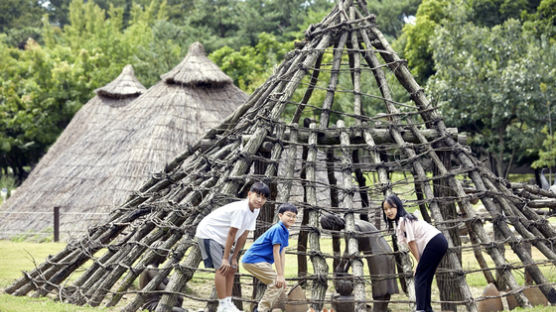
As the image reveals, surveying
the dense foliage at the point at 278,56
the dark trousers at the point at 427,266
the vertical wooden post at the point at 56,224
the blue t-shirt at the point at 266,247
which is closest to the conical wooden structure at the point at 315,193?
the dark trousers at the point at 427,266

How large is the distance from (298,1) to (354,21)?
32.2 m

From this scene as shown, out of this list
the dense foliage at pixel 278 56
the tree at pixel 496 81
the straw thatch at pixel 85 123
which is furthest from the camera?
the dense foliage at pixel 278 56

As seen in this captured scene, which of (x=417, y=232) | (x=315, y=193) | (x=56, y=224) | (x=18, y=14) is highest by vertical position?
Answer: (x=18, y=14)

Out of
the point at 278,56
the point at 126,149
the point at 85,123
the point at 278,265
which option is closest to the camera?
the point at 278,265

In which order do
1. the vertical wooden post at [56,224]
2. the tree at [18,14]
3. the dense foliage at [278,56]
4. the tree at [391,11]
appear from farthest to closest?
the tree at [18,14] → the tree at [391,11] → the dense foliage at [278,56] → the vertical wooden post at [56,224]

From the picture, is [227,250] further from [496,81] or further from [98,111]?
[496,81]

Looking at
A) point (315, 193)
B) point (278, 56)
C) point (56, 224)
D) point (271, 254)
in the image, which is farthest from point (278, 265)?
point (278, 56)

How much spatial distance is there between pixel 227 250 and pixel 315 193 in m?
2.31

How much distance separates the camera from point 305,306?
7996mm

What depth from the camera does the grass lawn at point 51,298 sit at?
8188 mm

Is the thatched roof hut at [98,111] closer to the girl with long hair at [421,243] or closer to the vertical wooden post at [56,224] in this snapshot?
the vertical wooden post at [56,224]

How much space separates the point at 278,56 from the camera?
1382 inches

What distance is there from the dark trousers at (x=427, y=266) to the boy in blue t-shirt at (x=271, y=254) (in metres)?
1.37

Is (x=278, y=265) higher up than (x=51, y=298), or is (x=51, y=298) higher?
(x=51, y=298)
